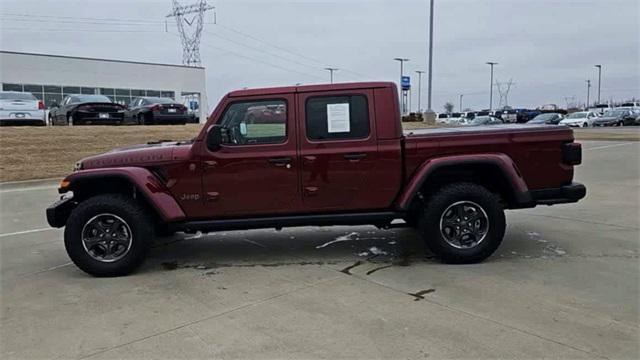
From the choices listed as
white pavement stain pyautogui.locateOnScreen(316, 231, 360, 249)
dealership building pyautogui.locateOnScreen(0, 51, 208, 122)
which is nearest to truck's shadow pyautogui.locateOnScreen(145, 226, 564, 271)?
white pavement stain pyautogui.locateOnScreen(316, 231, 360, 249)

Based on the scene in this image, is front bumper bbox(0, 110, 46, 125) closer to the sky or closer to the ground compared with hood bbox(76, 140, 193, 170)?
closer to the sky

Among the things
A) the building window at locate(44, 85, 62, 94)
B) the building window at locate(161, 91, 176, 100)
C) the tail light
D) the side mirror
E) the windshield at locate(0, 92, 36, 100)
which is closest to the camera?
the side mirror

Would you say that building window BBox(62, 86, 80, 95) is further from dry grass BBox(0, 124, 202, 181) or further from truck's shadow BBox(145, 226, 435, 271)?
truck's shadow BBox(145, 226, 435, 271)

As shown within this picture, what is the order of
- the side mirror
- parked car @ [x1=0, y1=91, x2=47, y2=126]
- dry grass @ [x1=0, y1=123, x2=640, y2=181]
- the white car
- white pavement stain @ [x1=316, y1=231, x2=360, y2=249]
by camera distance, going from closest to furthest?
the side mirror
white pavement stain @ [x1=316, y1=231, x2=360, y2=249]
dry grass @ [x1=0, y1=123, x2=640, y2=181]
parked car @ [x1=0, y1=91, x2=47, y2=126]
the white car

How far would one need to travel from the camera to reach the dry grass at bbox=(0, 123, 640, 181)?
44.1 ft

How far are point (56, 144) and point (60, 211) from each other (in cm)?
1196

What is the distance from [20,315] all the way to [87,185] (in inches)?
60.3

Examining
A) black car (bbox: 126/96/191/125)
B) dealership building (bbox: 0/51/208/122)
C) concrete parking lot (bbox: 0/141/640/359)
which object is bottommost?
concrete parking lot (bbox: 0/141/640/359)

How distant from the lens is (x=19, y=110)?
18.6 metres

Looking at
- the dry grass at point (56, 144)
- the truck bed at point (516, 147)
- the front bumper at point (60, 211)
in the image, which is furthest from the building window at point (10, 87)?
the truck bed at point (516, 147)

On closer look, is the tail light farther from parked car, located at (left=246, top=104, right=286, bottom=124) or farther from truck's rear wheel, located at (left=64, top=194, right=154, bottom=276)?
truck's rear wheel, located at (left=64, top=194, right=154, bottom=276)

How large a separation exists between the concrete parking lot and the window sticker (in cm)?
137

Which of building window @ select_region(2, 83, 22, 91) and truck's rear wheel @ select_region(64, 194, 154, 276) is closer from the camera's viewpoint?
truck's rear wheel @ select_region(64, 194, 154, 276)

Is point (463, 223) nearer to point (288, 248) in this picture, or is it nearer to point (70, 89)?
point (288, 248)
